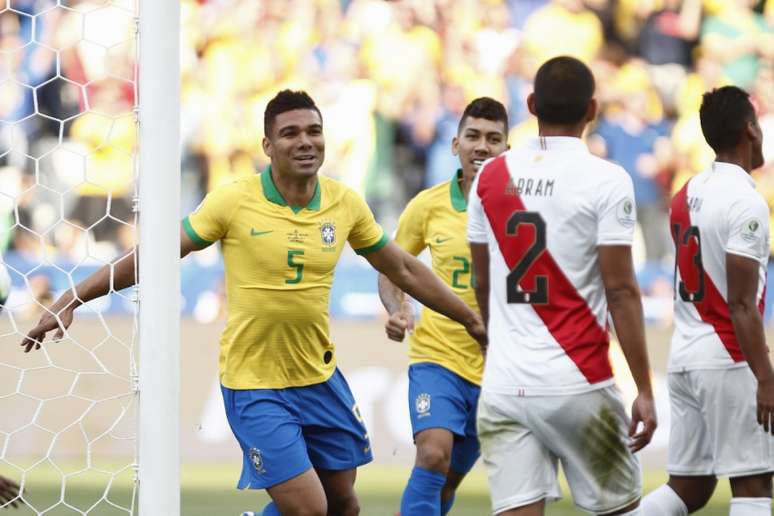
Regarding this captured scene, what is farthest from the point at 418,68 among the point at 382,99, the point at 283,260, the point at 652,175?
the point at 283,260

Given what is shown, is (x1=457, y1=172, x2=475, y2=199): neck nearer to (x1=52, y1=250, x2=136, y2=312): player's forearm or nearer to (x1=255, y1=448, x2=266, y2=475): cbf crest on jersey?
(x1=255, y1=448, x2=266, y2=475): cbf crest on jersey

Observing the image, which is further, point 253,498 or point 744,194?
point 253,498

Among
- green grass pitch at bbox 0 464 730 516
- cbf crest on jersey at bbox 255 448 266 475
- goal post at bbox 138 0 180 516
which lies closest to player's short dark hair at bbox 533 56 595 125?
goal post at bbox 138 0 180 516

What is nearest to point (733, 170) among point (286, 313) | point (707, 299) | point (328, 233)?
point (707, 299)

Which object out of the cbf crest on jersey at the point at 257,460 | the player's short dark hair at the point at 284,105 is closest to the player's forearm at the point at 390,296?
the player's short dark hair at the point at 284,105

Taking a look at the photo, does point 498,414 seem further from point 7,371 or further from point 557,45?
point 557,45

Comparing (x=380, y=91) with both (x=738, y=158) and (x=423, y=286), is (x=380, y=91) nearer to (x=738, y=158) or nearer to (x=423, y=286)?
(x=423, y=286)

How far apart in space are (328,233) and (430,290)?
1.66 ft

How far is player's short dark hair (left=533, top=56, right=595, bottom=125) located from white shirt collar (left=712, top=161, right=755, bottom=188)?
48.4 inches

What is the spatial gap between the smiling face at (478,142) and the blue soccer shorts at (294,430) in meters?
1.43

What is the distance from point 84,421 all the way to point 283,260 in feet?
15.8

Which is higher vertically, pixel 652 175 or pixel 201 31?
pixel 201 31

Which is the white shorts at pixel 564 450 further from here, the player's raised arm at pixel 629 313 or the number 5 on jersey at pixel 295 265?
the number 5 on jersey at pixel 295 265

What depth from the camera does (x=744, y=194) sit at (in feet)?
16.6
